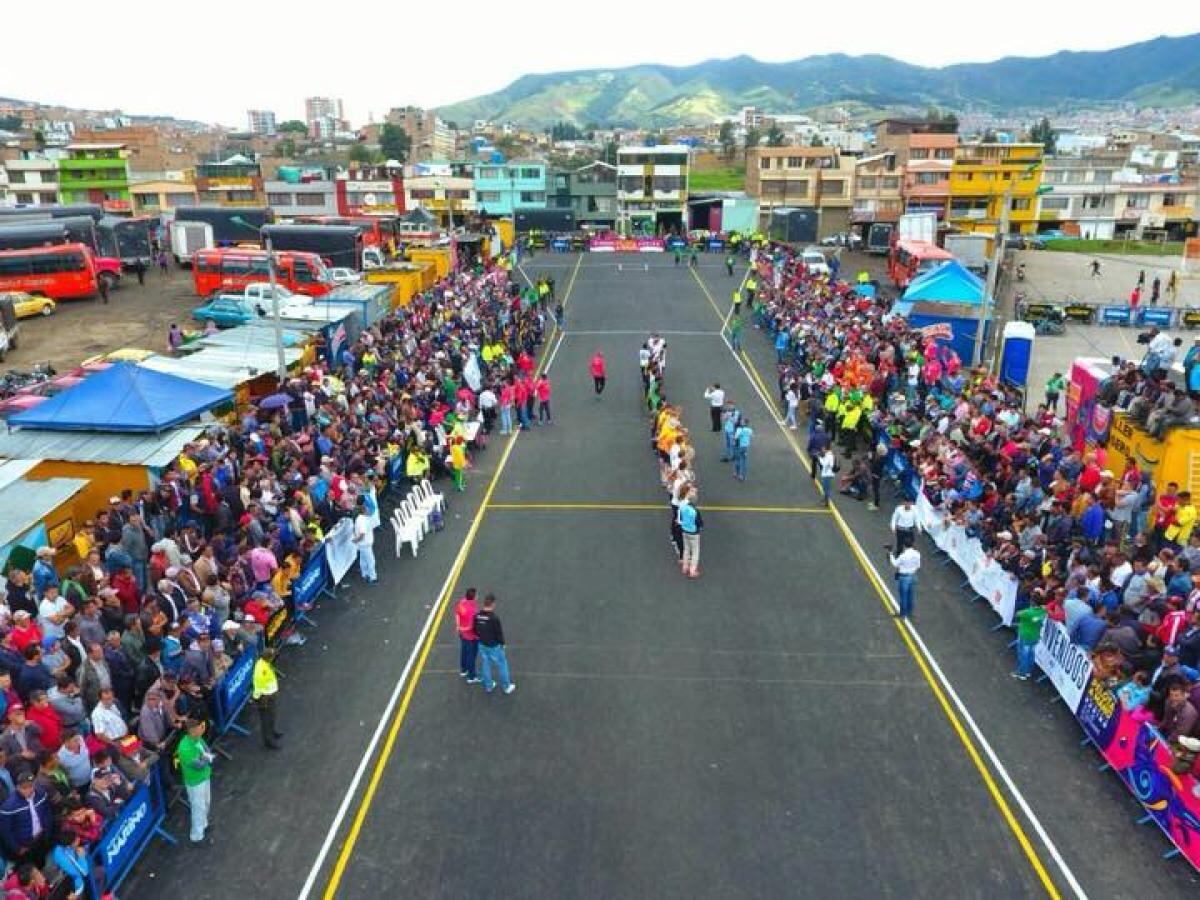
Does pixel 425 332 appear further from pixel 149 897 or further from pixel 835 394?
pixel 149 897

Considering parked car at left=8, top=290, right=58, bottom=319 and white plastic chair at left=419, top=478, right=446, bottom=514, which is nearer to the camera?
white plastic chair at left=419, top=478, right=446, bottom=514

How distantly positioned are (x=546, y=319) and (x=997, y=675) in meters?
31.6

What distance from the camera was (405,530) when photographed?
53.6 feet

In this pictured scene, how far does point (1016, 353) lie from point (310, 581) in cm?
2440

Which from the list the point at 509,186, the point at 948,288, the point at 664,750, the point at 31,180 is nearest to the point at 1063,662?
the point at 664,750

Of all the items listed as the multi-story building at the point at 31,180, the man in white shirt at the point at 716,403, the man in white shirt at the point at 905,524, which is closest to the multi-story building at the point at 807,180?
the man in white shirt at the point at 716,403

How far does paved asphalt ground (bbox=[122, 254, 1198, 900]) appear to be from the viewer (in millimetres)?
8891

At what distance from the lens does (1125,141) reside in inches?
5438

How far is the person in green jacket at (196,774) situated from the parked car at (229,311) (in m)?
29.1

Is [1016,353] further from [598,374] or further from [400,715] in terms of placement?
[400,715]

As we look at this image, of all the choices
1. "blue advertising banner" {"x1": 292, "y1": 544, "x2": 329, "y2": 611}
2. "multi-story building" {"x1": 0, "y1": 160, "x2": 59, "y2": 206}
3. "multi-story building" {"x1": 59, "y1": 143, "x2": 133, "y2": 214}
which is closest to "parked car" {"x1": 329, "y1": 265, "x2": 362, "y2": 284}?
"blue advertising banner" {"x1": 292, "y1": 544, "x2": 329, "y2": 611}

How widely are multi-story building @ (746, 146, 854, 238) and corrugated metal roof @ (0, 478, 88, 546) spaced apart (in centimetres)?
8284

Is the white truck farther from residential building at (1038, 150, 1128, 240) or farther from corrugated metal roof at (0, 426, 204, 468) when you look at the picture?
corrugated metal roof at (0, 426, 204, 468)

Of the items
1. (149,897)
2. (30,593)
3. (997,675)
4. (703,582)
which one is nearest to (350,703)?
(149,897)
